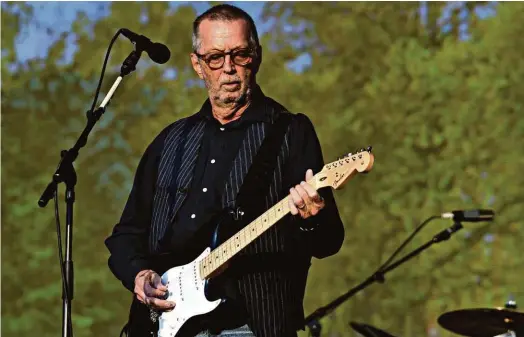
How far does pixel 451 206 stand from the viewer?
884 cm

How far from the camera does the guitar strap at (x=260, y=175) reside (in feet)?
12.2

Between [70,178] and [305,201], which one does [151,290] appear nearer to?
[70,178]

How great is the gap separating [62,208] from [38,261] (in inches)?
22.7

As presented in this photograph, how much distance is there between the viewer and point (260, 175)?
3740 millimetres

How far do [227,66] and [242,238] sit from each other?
2.59ft

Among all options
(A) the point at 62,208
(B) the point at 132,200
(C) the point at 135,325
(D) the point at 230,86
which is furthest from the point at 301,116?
(A) the point at 62,208

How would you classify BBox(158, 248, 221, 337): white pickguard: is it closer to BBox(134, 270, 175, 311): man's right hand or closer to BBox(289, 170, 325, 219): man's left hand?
BBox(134, 270, 175, 311): man's right hand

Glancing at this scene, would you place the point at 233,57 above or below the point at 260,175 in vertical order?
above

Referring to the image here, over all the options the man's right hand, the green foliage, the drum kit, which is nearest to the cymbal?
the drum kit

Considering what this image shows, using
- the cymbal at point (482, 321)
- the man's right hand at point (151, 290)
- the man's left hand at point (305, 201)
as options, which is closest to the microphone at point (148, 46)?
the man's right hand at point (151, 290)

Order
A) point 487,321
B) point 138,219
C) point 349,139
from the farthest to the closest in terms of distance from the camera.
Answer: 1. point 349,139
2. point 487,321
3. point 138,219

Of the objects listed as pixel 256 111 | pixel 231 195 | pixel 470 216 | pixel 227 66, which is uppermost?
pixel 470 216

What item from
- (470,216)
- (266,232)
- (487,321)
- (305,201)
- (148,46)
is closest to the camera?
(305,201)

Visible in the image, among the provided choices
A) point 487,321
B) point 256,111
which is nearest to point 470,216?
point 487,321
